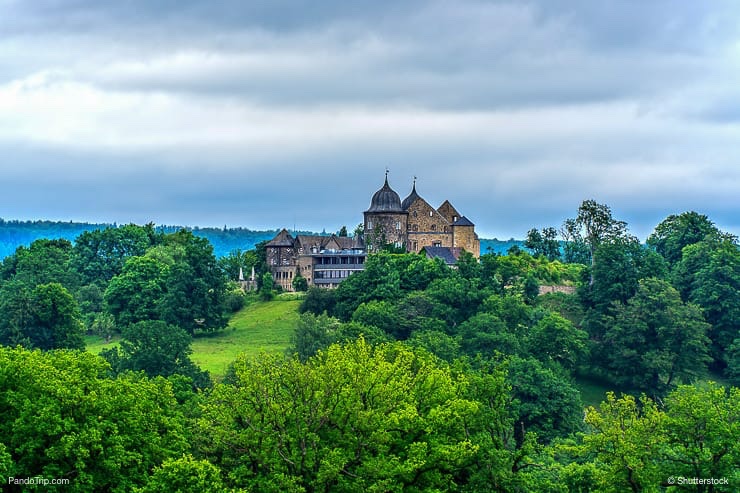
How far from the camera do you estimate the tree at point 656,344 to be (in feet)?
274

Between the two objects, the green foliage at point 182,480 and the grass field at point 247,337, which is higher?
the grass field at point 247,337

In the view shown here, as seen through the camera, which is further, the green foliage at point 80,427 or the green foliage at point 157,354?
the green foliage at point 157,354

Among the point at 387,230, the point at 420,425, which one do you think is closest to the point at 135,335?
the point at 420,425

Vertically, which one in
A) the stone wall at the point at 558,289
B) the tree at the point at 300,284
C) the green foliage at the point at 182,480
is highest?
the tree at the point at 300,284

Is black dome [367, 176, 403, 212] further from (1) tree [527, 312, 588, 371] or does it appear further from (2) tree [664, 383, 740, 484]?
(2) tree [664, 383, 740, 484]

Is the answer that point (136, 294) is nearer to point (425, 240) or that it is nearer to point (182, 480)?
point (425, 240)

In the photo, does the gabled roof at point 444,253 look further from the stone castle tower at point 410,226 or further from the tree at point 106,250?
the tree at point 106,250

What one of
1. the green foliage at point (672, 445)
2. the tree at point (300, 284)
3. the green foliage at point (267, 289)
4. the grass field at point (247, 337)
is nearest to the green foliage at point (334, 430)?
the green foliage at point (672, 445)

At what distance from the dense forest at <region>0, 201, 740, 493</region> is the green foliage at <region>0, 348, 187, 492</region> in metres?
0.09

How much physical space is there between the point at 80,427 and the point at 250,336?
54.7 m

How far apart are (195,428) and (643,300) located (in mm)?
51903

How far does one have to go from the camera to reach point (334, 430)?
1735 inches

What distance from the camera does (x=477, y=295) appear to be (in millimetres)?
86062

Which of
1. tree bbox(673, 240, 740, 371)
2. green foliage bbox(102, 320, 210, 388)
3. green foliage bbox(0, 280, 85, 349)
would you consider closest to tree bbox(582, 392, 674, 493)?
green foliage bbox(102, 320, 210, 388)
